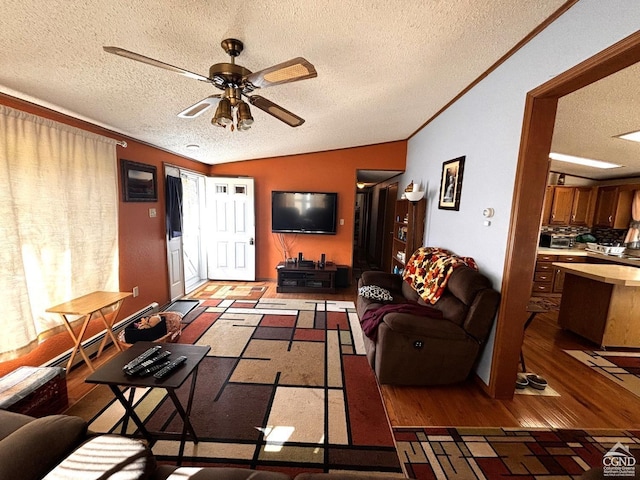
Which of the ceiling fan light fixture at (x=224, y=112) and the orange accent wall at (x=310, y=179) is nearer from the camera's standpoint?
the ceiling fan light fixture at (x=224, y=112)

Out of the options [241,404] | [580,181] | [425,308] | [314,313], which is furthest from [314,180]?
[580,181]

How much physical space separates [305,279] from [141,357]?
3.22 m

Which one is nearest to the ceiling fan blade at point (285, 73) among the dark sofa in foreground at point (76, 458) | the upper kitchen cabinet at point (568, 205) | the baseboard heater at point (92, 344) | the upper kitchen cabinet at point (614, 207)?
the dark sofa in foreground at point (76, 458)

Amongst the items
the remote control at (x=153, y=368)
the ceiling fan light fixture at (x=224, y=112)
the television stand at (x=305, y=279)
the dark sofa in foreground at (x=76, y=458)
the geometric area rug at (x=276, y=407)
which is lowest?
the geometric area rug at (x=276, y=407)

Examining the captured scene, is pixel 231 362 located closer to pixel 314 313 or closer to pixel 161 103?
pixel 314 313

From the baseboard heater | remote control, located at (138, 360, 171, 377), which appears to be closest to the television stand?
the baseboard heater

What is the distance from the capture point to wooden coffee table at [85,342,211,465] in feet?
4.73

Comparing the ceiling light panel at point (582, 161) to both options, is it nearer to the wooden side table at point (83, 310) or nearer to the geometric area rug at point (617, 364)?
the geometric area rug at point (617, 364)

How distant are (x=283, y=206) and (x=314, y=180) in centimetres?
75

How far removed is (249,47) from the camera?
1721 millimetres

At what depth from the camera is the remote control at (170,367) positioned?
149 centimetres

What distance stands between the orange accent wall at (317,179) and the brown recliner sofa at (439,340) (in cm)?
291

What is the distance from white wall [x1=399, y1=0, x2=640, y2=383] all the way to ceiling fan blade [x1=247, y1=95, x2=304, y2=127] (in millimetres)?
1637

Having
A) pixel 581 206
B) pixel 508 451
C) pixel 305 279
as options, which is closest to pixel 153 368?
pixel 508 451
